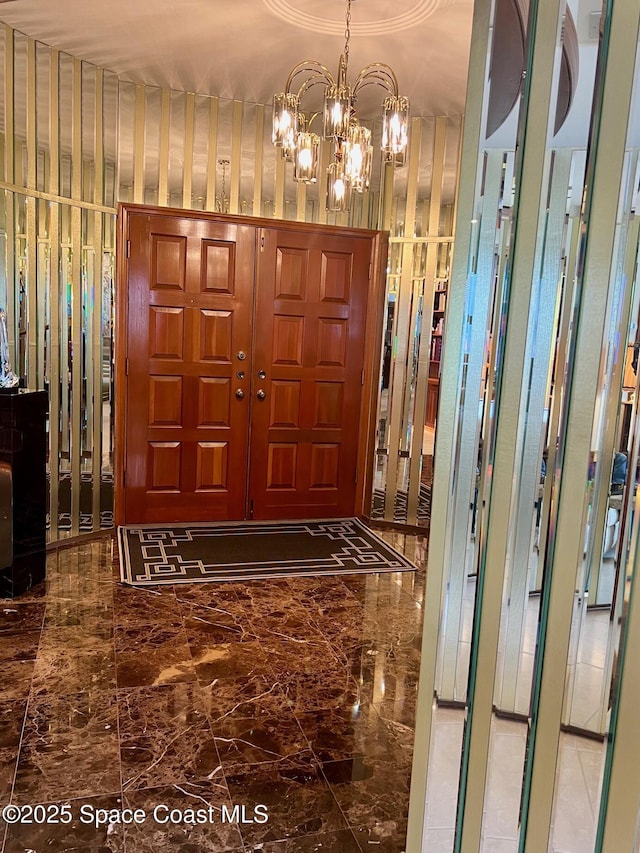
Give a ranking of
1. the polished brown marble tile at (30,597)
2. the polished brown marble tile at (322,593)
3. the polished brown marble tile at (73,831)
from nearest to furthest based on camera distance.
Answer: the polished brown marble tile at (73,831), the polished brown marble tile at (30,597), the polished brown marble tile at (322,593)

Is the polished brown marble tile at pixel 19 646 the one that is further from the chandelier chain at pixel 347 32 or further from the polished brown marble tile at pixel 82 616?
the chandelier chain at pixel 347 32

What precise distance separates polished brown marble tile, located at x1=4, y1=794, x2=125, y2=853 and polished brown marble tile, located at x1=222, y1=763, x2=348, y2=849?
13.5 inches

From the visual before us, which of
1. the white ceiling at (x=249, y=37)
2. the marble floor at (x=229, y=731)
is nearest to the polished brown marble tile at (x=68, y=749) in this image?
the marble floor at (x=229, y=731)

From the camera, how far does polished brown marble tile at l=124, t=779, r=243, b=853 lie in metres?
1.74

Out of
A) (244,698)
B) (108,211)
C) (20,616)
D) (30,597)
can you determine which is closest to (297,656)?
(244,698)

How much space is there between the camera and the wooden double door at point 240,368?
444cm

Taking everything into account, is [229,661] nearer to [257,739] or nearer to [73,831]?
[257,739]

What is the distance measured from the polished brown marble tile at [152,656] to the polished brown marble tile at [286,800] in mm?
654

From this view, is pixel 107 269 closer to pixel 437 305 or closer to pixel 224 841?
pixel 437 305

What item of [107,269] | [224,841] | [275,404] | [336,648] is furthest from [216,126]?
[224,841]

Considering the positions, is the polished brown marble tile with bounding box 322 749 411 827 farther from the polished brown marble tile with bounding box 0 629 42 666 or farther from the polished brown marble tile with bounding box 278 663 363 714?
the polished brown marble tile with bounding box 0 629 42 666

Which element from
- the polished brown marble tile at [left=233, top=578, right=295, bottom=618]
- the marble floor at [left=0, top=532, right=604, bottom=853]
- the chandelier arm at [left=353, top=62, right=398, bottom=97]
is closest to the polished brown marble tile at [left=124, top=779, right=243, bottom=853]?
the marble floor at [left=0, top=532, right=604, bottom=853]

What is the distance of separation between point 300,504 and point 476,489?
4.02m

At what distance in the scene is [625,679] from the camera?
2.78 ft
